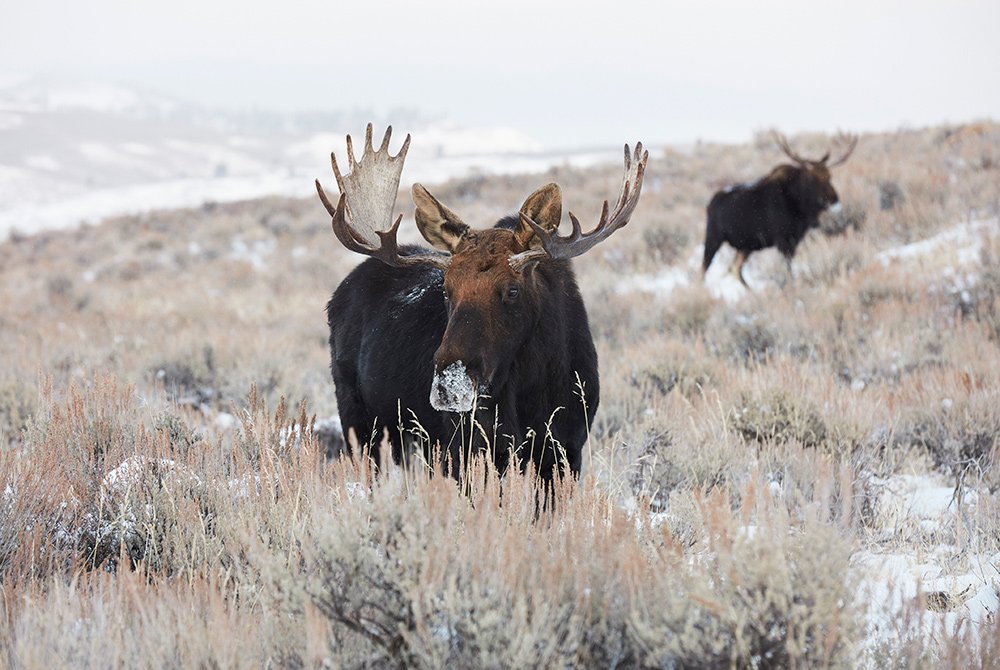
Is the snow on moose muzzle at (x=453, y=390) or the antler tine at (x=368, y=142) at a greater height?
the antler tine at (x=368, y=142)

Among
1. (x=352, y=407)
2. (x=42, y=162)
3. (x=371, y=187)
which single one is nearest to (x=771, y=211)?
(x=371, y=187)

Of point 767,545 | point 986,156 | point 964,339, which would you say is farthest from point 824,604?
point 986,156

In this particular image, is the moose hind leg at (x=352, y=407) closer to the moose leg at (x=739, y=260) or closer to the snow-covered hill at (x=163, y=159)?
the moose leg at (x=739, y=260)

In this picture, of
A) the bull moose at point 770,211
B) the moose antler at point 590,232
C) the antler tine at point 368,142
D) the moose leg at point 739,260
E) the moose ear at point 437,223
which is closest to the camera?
the moose antler at point 590,232

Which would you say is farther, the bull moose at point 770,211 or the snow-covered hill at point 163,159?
the snow-covered hill at point 163,159

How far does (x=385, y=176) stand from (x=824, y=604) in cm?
374

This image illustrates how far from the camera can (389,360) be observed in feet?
15.8

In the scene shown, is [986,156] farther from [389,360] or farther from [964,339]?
[389,360]

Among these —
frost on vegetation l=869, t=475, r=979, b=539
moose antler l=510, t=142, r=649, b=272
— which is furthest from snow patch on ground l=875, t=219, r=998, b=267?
moose antler l=510, t=142, r=649, b=272

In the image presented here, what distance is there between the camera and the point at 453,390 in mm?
3531

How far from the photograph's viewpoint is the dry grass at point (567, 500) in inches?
84.7

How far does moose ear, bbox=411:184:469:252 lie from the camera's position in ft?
14.3

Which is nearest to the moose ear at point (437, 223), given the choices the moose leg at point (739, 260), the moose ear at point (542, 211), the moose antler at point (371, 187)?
the moose antler at point (371, 187)

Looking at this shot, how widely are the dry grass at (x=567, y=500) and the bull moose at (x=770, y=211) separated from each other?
21.0 inches
